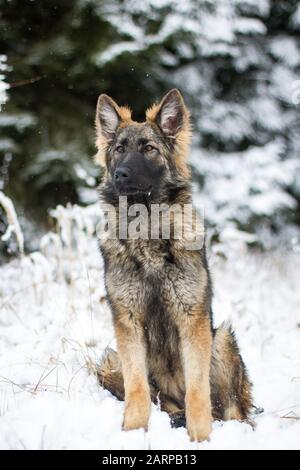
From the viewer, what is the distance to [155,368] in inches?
148

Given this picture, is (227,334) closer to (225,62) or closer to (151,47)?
(151,47)

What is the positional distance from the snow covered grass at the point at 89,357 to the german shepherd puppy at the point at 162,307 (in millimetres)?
197

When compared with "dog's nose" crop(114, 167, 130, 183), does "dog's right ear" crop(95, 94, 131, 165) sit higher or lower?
higher

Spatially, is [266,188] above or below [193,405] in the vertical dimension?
above

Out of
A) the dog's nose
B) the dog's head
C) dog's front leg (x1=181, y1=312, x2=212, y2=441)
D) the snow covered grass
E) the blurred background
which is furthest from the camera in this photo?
the blurred background

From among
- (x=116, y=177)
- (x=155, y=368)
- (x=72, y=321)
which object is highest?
(x=116, y=177)

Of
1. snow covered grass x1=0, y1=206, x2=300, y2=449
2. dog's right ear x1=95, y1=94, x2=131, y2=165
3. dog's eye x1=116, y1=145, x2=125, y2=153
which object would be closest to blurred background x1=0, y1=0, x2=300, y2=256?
snow covered grass x1=0, y1=206, x2=300, y2=449

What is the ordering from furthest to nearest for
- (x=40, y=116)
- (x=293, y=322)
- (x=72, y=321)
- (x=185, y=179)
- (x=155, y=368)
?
1. (x=40, y=116)
2. (x=293, y=322)
3. (x=72, y=321)
4. (x=185, y=179)
5. (x=155, y=368)

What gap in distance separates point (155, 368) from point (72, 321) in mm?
1700

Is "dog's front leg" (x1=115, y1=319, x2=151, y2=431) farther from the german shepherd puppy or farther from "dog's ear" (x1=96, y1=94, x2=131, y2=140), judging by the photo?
"dog's ear" (x1=96, y1=94, x2=131, y2=140)

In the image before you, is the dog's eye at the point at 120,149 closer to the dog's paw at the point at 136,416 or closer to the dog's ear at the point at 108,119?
the dog's ear at the point at 108,119

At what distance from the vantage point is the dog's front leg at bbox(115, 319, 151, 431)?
3311 millimetres
